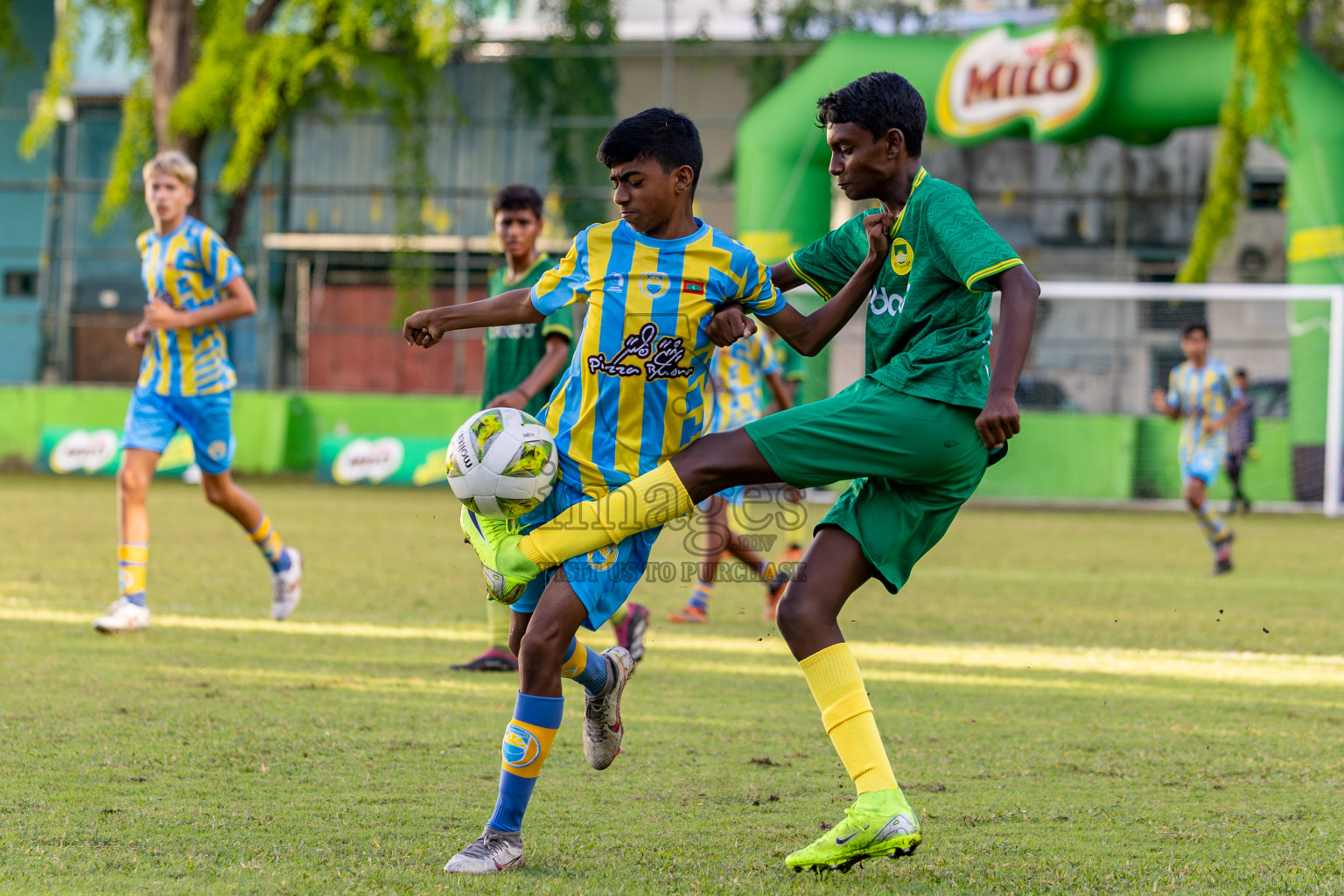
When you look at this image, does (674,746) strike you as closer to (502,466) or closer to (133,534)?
(502,466)

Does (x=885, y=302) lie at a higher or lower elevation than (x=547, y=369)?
higher

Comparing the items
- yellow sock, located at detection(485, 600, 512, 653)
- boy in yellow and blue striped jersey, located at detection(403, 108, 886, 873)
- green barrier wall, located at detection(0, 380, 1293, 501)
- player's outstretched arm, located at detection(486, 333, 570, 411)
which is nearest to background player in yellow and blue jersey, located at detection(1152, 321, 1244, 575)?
green barrier wall, located at detection(0, 380, 1293, 501)

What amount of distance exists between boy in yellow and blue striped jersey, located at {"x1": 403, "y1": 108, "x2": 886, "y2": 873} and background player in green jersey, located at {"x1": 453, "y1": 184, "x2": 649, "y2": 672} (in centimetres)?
205

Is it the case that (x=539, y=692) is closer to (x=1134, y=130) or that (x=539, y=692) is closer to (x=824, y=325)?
(x=824, y=325)

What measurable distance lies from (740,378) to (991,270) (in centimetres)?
533

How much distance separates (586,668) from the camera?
3.72 meters

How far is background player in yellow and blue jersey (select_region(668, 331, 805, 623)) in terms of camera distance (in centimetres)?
755

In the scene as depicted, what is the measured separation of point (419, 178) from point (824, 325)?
65.3 feet

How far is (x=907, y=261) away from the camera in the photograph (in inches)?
136

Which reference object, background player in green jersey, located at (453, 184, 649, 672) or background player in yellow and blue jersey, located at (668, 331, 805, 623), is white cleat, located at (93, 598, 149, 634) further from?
background player in yellow and blue jersey, located at (668, 331, 805, 623)

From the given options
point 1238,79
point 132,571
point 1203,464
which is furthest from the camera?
point 1238,79

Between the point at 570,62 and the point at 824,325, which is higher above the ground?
the point at 570,62

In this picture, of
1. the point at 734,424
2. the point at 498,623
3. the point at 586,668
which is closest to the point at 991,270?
the point at 586,668

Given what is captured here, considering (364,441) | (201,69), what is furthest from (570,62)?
(364,441)
